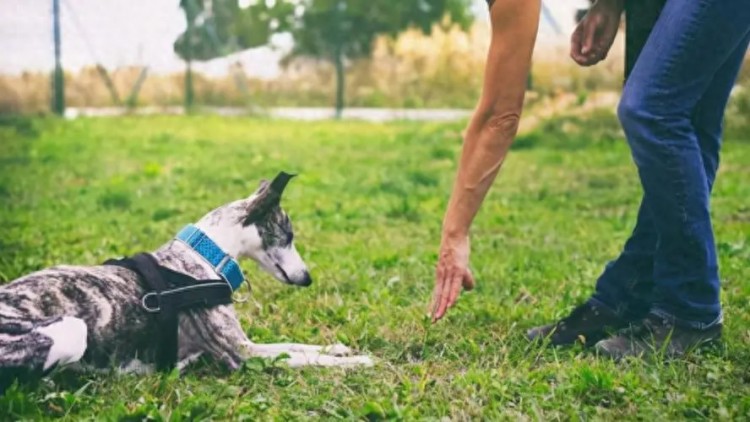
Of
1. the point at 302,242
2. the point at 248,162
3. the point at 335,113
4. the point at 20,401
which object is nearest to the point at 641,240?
the point at 20,401

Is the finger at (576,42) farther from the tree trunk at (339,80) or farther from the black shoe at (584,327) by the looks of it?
the tree trunk at (339,80)

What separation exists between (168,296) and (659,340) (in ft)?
5.35

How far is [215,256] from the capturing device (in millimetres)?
3328

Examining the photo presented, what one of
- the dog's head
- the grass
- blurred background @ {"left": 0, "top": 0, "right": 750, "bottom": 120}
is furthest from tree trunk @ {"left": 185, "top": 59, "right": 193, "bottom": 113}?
the dog's head

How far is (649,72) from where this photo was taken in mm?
3055

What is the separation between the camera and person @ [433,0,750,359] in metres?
2.99

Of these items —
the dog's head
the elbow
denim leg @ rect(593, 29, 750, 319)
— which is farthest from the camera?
the dog's head

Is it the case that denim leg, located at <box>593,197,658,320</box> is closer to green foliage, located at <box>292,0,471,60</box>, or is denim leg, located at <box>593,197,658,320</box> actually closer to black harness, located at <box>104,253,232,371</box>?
black harness, located at <box>104,253,232,371</box>

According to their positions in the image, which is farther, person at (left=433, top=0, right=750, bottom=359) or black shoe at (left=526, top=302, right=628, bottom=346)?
black shoe at (left=526, top=302, right=628, bottom=346)

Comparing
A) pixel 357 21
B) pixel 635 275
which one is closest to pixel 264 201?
pixel 635 275

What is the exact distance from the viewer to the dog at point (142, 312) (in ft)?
9.23

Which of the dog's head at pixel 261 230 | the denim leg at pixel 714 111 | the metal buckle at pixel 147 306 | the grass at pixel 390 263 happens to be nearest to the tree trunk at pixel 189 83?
the grass at pixel 390 263

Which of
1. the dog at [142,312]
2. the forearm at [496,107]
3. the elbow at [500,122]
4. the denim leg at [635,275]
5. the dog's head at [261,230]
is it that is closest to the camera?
the dog at [142,312]

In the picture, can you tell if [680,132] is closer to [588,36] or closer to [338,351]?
[588,36]
